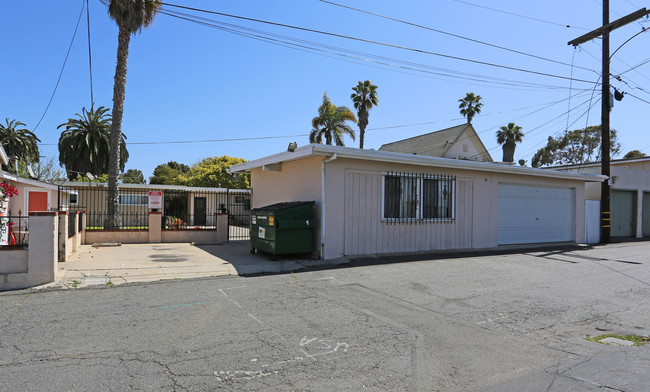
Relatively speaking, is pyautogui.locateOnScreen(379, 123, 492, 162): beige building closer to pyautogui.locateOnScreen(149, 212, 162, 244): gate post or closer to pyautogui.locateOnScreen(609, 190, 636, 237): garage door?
pyautogui.locateOnScreen(609, 190, 636, 237): garage door

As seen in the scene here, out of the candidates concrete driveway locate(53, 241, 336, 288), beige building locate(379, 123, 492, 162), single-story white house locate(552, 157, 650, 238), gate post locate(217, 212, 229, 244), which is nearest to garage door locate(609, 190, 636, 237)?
single-story white house locate(552, 157, 650, 238)

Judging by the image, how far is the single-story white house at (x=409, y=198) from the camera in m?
10.8

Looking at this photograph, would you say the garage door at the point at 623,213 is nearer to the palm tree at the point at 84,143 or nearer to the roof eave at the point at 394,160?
the roof eave at the point at 394,160

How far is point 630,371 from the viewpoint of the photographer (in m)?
3.99

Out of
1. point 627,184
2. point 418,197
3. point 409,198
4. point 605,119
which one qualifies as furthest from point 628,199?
point 409,198

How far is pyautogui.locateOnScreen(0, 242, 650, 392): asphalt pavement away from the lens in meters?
3.71

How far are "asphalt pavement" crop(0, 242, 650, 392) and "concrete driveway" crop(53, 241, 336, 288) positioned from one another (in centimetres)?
62

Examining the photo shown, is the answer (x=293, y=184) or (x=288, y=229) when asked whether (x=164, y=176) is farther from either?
(x=288, y=229)

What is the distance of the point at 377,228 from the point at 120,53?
12.8 m

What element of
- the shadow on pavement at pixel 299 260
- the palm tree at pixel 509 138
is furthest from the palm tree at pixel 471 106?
the shadow on pavement at pixel 299 260

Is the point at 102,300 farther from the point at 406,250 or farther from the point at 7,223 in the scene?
the point at 406,250

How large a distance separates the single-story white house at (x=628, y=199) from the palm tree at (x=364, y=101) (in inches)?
579

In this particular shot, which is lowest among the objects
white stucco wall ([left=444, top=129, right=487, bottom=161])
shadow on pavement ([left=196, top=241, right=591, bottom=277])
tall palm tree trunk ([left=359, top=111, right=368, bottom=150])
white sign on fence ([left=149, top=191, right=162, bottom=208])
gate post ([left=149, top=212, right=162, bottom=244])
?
shadow on pavement ([left=196, top=241, right=591, bottom=277])

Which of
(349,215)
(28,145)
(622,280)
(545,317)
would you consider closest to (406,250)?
(349,215)
